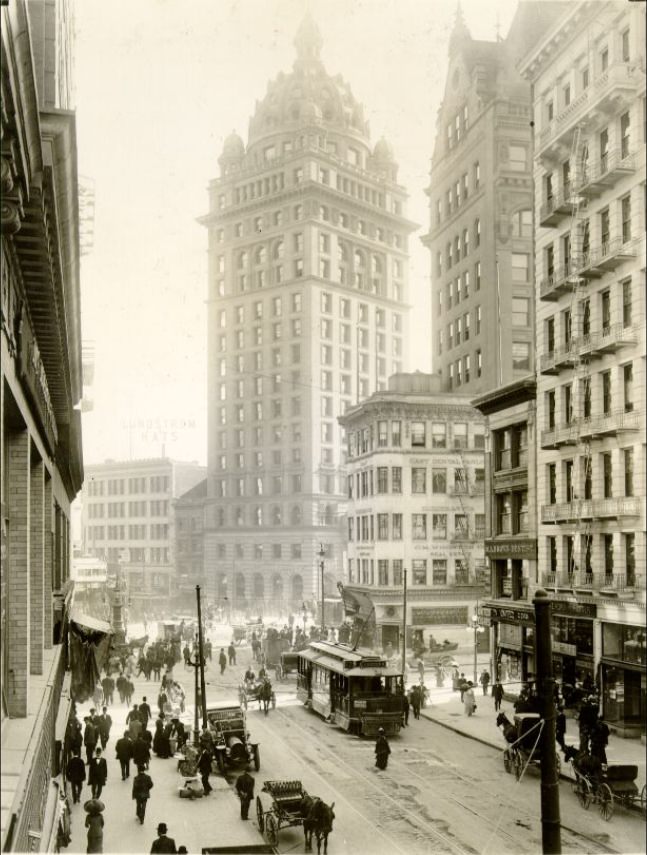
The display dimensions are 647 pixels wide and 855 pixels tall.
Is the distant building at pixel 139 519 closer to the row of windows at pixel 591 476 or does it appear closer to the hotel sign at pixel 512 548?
the hotel sign at pixel 512 548

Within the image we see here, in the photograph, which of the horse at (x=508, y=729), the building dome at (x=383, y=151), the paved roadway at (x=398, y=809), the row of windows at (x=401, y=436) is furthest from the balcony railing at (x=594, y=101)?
the row of windows at (x=401, y=436)

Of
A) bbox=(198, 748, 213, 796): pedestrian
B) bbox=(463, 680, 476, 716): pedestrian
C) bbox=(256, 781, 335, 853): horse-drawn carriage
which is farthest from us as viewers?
bbox=(463, 680, 476, 716): pedestrian

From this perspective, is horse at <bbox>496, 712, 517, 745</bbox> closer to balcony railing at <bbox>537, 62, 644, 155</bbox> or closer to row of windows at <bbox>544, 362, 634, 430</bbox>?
row of windows at <bbox>544, 362, 634, 430</bbox>

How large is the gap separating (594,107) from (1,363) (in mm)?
6963

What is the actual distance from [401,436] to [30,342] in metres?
23.2

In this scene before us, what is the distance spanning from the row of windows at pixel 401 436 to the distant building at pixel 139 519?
8.05 meters

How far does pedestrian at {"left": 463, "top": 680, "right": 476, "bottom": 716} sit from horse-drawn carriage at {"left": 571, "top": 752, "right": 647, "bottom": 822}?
418 inches

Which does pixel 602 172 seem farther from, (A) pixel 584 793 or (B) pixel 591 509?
(A) pixel 584 793

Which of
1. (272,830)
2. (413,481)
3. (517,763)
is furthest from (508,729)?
(413,481)

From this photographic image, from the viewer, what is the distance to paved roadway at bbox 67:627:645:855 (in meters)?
12.1

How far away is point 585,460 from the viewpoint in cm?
1072

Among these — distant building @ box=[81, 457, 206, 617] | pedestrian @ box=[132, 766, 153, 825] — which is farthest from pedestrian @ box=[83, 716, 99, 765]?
pedestrian @ box=[132, 766, 153, 825]

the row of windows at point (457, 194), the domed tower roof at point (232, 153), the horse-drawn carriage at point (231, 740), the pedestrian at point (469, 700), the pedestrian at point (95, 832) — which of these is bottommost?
the pedestrian at point (469, 700)

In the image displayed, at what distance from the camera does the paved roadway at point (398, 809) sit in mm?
12078
